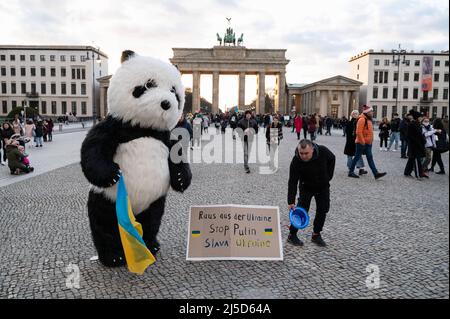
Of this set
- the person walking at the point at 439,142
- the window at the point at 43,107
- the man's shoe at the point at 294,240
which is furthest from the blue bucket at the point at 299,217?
the window at the point at 43,107

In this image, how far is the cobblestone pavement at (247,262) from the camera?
3340mm

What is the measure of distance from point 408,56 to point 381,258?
77.1 metres

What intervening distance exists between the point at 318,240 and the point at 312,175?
85cm

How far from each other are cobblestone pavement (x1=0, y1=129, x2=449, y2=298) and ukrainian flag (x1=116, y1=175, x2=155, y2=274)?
0.25 metres

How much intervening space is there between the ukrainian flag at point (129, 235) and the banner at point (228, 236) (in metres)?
0.79

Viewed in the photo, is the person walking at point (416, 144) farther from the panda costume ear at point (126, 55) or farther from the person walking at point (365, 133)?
the panda costume ear at point (126, 55)

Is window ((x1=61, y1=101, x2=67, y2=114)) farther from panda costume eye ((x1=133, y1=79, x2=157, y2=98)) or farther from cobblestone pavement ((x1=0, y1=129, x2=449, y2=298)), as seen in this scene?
panda costume eye ((x1=133, y1=79, x2=157, y2=98))

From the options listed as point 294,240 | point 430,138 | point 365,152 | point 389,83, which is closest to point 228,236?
point 294,240

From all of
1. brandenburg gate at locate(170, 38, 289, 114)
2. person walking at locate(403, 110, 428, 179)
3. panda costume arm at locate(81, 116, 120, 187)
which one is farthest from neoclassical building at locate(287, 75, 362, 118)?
panda costume arm at locate(81, 116, 120, 187)

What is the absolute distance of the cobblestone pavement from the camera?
3.34 m

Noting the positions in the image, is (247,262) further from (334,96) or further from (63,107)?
(63,107)

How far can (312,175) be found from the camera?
4453 millimetres

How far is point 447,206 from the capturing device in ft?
4.75

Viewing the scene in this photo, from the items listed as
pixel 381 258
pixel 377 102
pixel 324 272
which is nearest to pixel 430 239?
pixel 381 258
